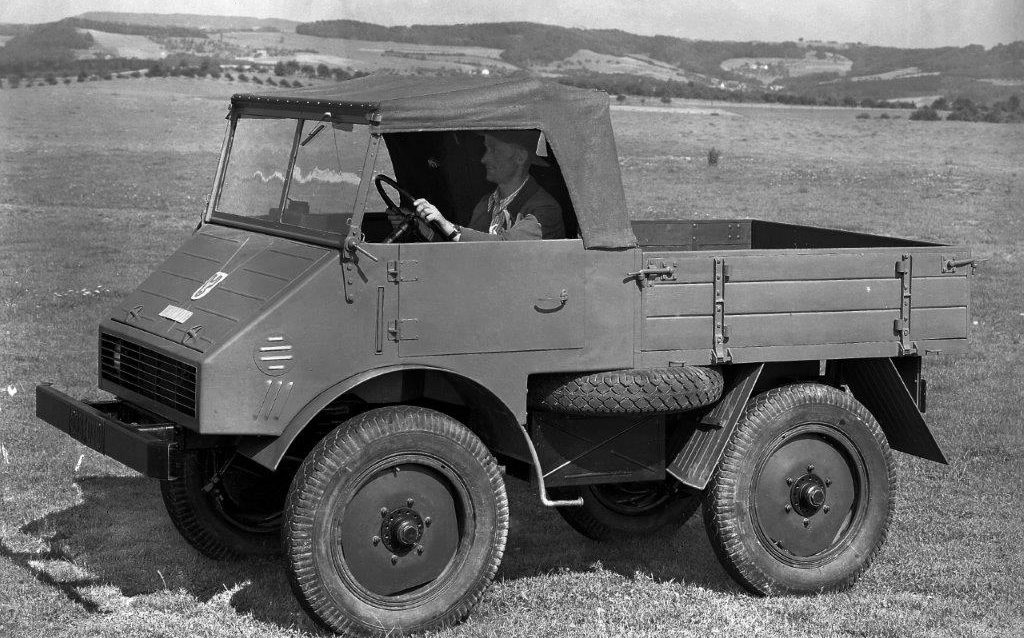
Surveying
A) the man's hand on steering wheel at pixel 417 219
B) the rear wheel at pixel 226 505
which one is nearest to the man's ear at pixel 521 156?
the man's hand on steering wheel at pixel 417 219

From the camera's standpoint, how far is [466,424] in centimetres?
682

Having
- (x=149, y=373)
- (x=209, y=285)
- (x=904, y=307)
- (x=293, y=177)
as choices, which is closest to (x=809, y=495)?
(x=904, y=307)

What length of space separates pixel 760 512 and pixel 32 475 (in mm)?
4583

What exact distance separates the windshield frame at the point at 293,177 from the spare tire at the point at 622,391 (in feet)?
3.75

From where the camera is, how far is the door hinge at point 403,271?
611 cm

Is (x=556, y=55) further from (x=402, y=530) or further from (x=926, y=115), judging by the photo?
(x=402, y=530)

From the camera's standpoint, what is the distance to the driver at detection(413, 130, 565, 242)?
673 centimetres

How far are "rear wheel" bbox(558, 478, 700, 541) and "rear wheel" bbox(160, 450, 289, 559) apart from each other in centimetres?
161

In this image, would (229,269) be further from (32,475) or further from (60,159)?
(60,159)

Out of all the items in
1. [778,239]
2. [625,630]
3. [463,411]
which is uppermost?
[778,239]

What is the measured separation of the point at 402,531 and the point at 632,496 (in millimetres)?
2159

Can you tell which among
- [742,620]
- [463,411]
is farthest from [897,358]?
[463,411]

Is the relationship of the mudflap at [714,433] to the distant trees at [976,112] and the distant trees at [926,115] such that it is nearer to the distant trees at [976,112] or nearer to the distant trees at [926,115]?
the distant trees at [976,112]

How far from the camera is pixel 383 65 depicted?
79188 mm
